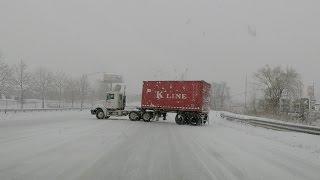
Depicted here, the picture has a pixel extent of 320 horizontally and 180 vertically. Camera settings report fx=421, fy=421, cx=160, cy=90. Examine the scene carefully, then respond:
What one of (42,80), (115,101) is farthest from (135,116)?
(42,80)

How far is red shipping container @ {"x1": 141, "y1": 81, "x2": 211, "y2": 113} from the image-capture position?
35875 millimetres

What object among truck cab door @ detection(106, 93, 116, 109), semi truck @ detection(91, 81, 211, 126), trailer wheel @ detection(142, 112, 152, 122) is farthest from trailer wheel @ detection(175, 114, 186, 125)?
truck cab door @ detection(106, 93, 116, 109)

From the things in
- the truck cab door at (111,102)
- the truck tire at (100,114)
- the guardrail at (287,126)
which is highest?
the truck cab door at (111,102)

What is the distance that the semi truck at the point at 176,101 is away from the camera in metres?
35.9

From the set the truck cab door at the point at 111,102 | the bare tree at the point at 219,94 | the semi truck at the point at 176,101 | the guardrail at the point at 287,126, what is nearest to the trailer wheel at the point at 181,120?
the semi truck at the point at 176,101

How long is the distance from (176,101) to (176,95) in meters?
0.54

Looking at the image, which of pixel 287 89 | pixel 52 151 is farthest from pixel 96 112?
pixel 287 89

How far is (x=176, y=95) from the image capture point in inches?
1442

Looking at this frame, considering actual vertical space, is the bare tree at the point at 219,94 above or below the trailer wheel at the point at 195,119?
A: above

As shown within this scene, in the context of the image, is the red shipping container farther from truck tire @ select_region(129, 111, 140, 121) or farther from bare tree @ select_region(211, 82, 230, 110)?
bare tree @ select_region(211, 82, 230, 110)

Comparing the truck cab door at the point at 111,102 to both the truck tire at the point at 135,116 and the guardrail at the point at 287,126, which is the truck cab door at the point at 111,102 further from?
the guardrail at the point at 287,126

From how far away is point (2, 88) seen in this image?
67.8 meters

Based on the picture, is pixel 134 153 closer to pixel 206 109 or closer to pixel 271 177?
pixel 271 177

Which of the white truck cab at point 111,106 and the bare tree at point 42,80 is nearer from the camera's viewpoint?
the white truck cab at point 111,106
